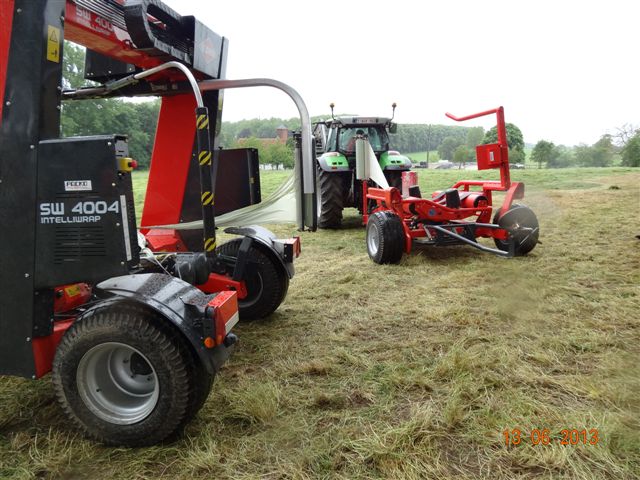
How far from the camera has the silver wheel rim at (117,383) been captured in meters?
2.04

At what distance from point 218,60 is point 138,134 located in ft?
3.62

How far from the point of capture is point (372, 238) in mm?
5824

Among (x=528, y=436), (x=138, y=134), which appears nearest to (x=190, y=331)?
(x=528, y=436)

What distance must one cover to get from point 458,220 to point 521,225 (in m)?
0.73

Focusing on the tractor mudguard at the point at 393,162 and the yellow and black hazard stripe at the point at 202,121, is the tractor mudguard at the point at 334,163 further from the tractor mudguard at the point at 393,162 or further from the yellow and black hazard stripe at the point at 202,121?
the yellow and black hazard stripe at the point at 202,121

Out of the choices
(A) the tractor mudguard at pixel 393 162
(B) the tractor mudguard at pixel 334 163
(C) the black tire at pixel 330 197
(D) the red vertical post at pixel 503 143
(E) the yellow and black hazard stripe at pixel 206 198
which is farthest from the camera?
(A) the tractor mudguard at pixel 393 162

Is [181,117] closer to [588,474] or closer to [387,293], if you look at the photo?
[387,293]

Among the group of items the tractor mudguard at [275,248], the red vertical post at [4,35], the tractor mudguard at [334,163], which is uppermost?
the tractor mudguard at [334,163]

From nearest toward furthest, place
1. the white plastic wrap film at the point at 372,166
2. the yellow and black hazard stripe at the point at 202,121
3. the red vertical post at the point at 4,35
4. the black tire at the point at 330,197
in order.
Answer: the red vertical post at the point at 4,35 < the yellow and black hazard stripe at the point at 202,121 < the white plastic wrap film at the point at 372,166 < the black tire at the point at 330,197

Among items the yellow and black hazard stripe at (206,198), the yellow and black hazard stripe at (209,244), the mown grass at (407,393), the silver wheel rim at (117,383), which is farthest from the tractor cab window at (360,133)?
the silver wheel rim at (117,383)

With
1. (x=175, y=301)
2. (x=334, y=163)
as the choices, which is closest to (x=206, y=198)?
(x=175, y=301)

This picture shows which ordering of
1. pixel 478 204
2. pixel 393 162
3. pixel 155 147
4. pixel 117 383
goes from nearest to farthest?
pixel 117 383 → pixel 155 147 → pixel 478 204 → pixel 393 162

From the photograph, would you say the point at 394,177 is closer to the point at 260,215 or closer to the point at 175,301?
the point at 260,215

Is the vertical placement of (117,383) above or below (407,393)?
above
